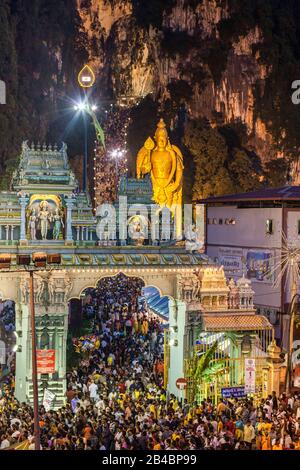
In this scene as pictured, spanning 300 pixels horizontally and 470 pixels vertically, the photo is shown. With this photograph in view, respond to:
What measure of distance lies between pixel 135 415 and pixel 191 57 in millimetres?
39263

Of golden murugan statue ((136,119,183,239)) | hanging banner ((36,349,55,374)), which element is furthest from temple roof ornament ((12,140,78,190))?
golden murugan statue ((136,119,183,239))

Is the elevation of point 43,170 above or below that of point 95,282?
above

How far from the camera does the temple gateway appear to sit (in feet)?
74.1

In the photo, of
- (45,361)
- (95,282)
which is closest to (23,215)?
(95,282)

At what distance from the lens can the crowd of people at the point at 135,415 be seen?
16641 millimetres

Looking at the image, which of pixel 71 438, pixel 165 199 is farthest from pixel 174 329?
pixel 71 438

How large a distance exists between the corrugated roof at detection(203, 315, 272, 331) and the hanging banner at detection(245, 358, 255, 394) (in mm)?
1526

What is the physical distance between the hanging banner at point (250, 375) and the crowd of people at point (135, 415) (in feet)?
1.29

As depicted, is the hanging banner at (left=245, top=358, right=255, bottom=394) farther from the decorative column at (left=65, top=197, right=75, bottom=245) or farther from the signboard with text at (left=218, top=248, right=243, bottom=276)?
the signboard with text at (left=218, top=248, right=243, bottom=276)

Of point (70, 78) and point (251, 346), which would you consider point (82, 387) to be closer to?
point (251, 346)

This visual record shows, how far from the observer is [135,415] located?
19.2 meters

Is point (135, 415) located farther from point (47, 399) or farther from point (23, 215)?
point (23, 215)

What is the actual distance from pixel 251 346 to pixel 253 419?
17.4ft
